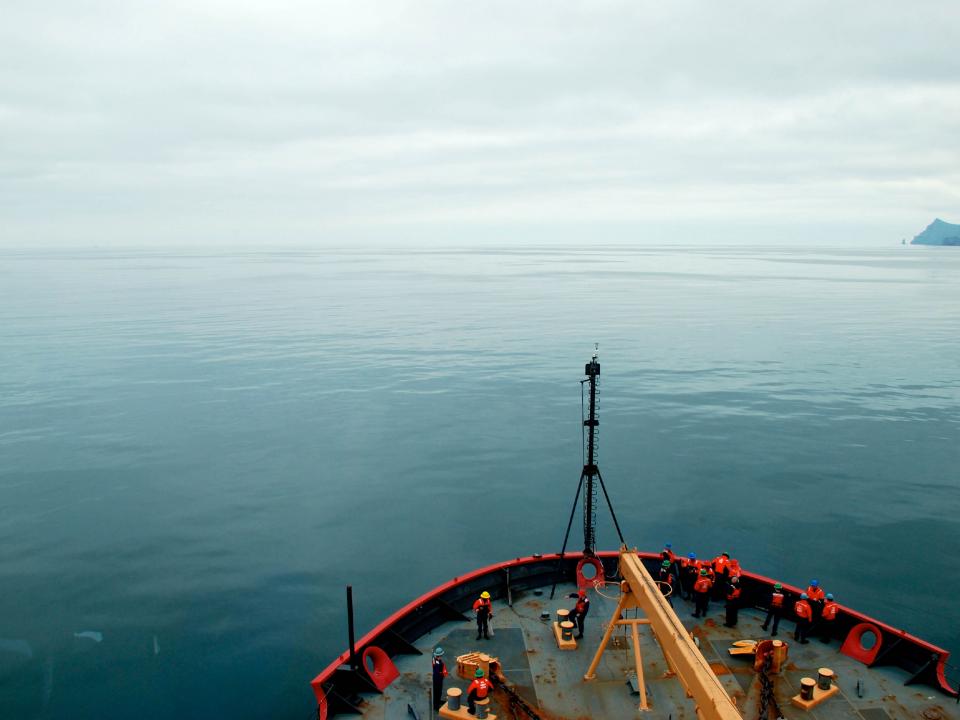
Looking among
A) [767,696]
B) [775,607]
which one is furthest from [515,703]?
[775,607]

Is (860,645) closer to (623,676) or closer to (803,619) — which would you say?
(803,619)

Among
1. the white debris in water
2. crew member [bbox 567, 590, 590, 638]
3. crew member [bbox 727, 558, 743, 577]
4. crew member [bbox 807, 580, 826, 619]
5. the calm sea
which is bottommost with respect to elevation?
the white debris in water

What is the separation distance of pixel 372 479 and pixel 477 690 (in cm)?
2311

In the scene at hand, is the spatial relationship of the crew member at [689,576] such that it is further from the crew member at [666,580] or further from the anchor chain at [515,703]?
the anchor chain at [515,703]

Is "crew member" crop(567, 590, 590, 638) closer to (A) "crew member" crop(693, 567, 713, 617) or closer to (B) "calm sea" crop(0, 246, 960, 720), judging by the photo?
(A) "crew member" crop(693, 567, 713, 617)

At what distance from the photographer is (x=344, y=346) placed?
7344 cm

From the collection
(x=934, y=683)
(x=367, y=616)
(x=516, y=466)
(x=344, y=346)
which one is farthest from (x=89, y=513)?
(x=344, y=346)

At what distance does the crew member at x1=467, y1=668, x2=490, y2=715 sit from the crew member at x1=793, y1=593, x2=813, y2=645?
26.9ft

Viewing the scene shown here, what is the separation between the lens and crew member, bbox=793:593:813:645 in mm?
16250

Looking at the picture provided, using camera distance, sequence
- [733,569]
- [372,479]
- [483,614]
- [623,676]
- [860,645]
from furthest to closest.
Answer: [372,479] < [733,569] < [483,614] < [860,645] < [623,676]

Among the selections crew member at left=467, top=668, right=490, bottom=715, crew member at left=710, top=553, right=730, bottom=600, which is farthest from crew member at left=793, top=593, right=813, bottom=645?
crew member at left=467, top=668, right=490, bottom=715

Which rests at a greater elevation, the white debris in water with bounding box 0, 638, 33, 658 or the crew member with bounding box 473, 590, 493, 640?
the crew member with bounding box 473, 590, 493, 640

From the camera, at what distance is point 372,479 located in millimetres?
35969

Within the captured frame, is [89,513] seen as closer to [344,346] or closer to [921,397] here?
[344,346]
